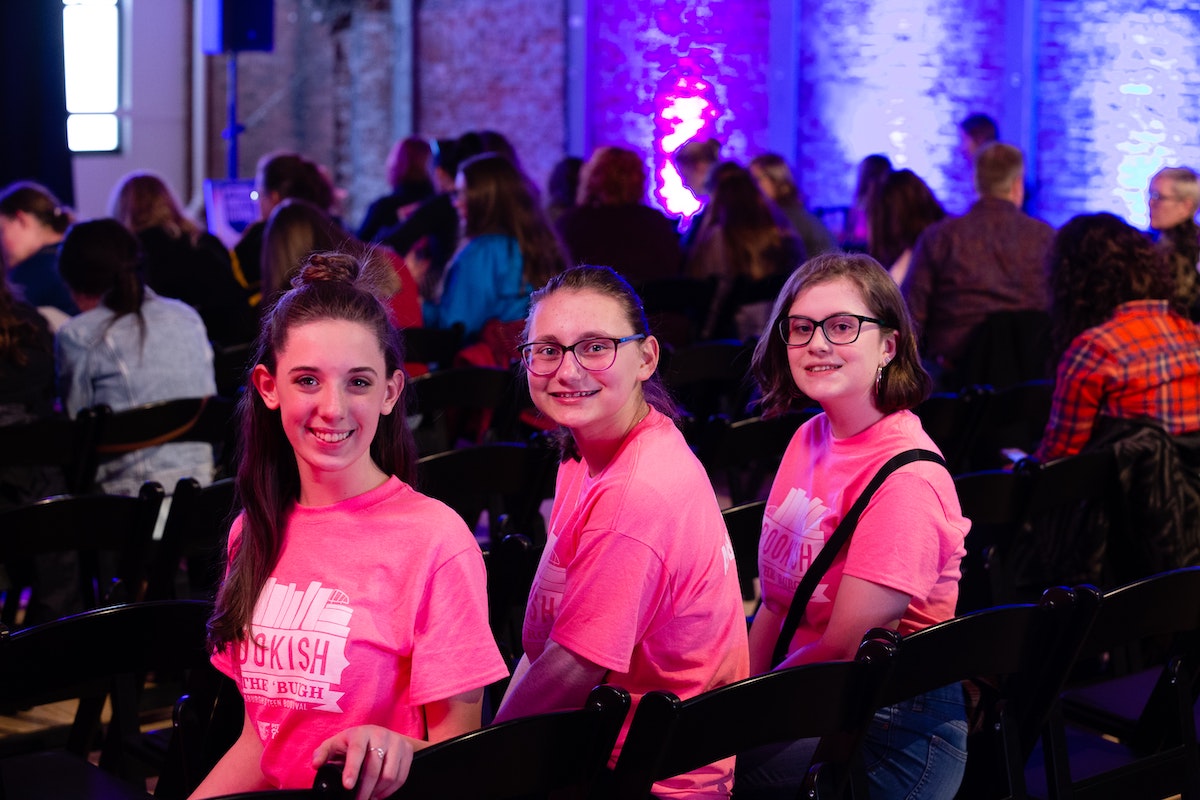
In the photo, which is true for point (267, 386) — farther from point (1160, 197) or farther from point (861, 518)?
point (1160, 197)

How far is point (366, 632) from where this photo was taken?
1.69 m

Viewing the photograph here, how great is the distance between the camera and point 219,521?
107 inches

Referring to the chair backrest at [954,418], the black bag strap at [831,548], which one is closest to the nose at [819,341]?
the black bag strap at [831,548]

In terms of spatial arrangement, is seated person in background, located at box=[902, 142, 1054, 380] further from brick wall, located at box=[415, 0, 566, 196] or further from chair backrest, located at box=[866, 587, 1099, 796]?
brick wall, located at box=[415, 0, 566, 196]

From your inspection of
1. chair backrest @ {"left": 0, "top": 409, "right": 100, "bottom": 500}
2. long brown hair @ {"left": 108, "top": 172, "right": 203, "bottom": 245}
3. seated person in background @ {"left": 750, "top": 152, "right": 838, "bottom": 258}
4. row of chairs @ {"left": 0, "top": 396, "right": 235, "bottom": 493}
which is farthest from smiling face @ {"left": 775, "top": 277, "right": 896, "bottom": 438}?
seated person in background @ {"left": 750, "top": 152, "right": 838, "bottom": 258}

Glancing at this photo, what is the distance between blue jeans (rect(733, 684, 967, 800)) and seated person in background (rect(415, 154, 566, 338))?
9.61ft

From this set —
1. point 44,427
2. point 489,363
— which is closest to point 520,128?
point 489,363

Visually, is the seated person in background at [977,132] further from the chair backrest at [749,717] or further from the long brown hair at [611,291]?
the chair backrest at [749,717]

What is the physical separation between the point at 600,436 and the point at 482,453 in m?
0.96

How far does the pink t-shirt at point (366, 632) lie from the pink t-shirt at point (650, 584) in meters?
0.15

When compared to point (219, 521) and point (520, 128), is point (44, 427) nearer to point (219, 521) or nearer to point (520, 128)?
point (219, 521)

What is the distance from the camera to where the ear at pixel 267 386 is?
1866 millimetres

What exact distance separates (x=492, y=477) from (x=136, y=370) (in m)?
1.50

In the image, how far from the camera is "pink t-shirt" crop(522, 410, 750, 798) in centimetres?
175
